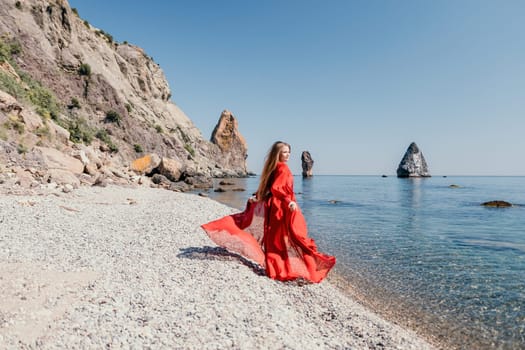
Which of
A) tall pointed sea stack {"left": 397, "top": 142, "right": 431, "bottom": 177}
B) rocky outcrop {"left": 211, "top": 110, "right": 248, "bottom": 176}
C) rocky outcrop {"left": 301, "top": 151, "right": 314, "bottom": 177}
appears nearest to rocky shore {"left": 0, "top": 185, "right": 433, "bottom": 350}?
rocky outcrop {"left": 211, "top": 110, "right": 248, "bottom": 176}

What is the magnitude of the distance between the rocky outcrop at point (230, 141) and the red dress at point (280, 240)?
10271 cm

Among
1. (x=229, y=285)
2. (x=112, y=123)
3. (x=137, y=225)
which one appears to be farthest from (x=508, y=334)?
(x=112, y=123)

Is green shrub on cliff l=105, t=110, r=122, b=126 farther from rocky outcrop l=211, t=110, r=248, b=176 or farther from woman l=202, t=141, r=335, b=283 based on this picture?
rocky outcrop l=211, t=110, r=248, b=176

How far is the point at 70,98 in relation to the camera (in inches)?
1535

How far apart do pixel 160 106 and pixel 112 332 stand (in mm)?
65915

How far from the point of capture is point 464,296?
6730mm

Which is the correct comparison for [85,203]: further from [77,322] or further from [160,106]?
[160,106]

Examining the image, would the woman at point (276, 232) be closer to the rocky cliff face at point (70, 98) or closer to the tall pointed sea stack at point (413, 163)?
the rocky cliff face at point (70, 98)

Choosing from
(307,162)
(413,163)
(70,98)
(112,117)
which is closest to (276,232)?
(70,98)

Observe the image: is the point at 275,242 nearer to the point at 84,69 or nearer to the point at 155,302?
the point at 155,302

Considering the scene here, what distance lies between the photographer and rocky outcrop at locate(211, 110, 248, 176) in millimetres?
111688

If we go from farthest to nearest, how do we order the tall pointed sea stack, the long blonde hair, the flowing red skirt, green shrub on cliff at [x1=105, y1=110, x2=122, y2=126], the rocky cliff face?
the tall pointed sea stack
green shrub on cliff at [x1=105, y1=110, x2=122, y2=126]
the rocky cliff face
the long blonde hair
the flowing red skirt

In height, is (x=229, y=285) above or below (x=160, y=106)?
below

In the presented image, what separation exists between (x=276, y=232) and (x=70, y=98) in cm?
4251
